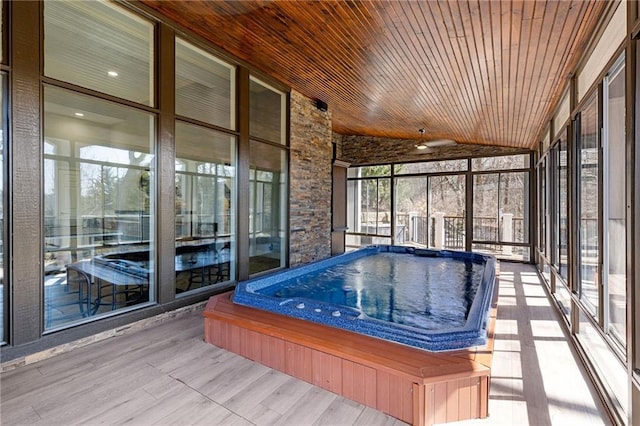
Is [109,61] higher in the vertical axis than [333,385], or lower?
higher

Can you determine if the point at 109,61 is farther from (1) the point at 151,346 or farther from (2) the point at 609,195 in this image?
(2) the point at 609,195

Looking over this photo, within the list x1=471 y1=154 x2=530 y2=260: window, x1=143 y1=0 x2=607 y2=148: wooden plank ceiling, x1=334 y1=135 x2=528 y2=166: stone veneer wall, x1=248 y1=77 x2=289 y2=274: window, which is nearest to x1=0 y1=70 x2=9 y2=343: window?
x1=143 y1=0 x2=607 y2=148: wooden plank ceiling

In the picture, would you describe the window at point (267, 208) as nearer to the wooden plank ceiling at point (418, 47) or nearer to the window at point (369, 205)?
the wooden plank ceiling at point (418, 47)

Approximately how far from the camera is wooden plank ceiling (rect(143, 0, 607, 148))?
9.78ft

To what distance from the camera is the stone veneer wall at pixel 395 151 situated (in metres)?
8.65

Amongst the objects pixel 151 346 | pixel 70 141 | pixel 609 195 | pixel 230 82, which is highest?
pixel 230 82

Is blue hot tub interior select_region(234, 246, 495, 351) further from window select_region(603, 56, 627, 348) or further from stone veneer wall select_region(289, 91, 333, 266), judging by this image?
stone veneer wall select_region(289, 91, 333, 266)

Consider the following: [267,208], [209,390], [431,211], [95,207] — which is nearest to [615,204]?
[209,390]

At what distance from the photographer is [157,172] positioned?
391cm

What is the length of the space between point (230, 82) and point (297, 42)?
1.39 m

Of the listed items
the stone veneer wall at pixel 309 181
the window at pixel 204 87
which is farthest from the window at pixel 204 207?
the stone veneer wall at pixel 309 181

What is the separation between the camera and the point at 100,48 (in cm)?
359

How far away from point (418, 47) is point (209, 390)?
4.04 meters

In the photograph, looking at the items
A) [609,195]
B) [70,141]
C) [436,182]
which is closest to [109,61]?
[70,141]
